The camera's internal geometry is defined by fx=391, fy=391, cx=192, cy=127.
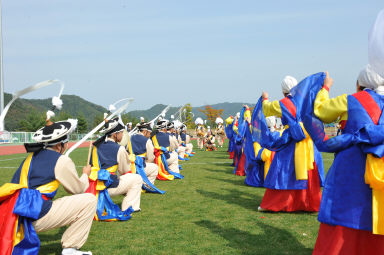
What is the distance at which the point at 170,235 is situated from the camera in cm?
551

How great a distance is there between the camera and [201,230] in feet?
18.9

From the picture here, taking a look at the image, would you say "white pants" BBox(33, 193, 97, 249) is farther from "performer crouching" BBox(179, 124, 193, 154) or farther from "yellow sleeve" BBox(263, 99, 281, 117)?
"performer crouching" BBox(179, 124, 193, 154)

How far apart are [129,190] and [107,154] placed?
0.90 meters

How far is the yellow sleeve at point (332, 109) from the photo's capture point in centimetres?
350

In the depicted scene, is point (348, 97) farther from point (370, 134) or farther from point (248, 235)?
point (248, 235)

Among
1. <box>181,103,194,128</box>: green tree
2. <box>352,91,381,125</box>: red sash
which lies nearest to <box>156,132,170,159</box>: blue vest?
<box>352,91,381,125</box>: red sash

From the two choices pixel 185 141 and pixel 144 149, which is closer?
pixel 144 149

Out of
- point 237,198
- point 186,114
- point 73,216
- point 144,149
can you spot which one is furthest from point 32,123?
point 73,216

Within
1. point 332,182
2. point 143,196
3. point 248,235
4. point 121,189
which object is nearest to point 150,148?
point 143,196

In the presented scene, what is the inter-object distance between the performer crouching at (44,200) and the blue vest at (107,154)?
1760mm

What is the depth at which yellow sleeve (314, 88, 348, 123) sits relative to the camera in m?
3.50

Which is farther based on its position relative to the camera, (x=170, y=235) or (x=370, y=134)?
(x=170, y=235)

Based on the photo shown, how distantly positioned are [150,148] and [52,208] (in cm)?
587

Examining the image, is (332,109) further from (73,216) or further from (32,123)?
(32,123)
